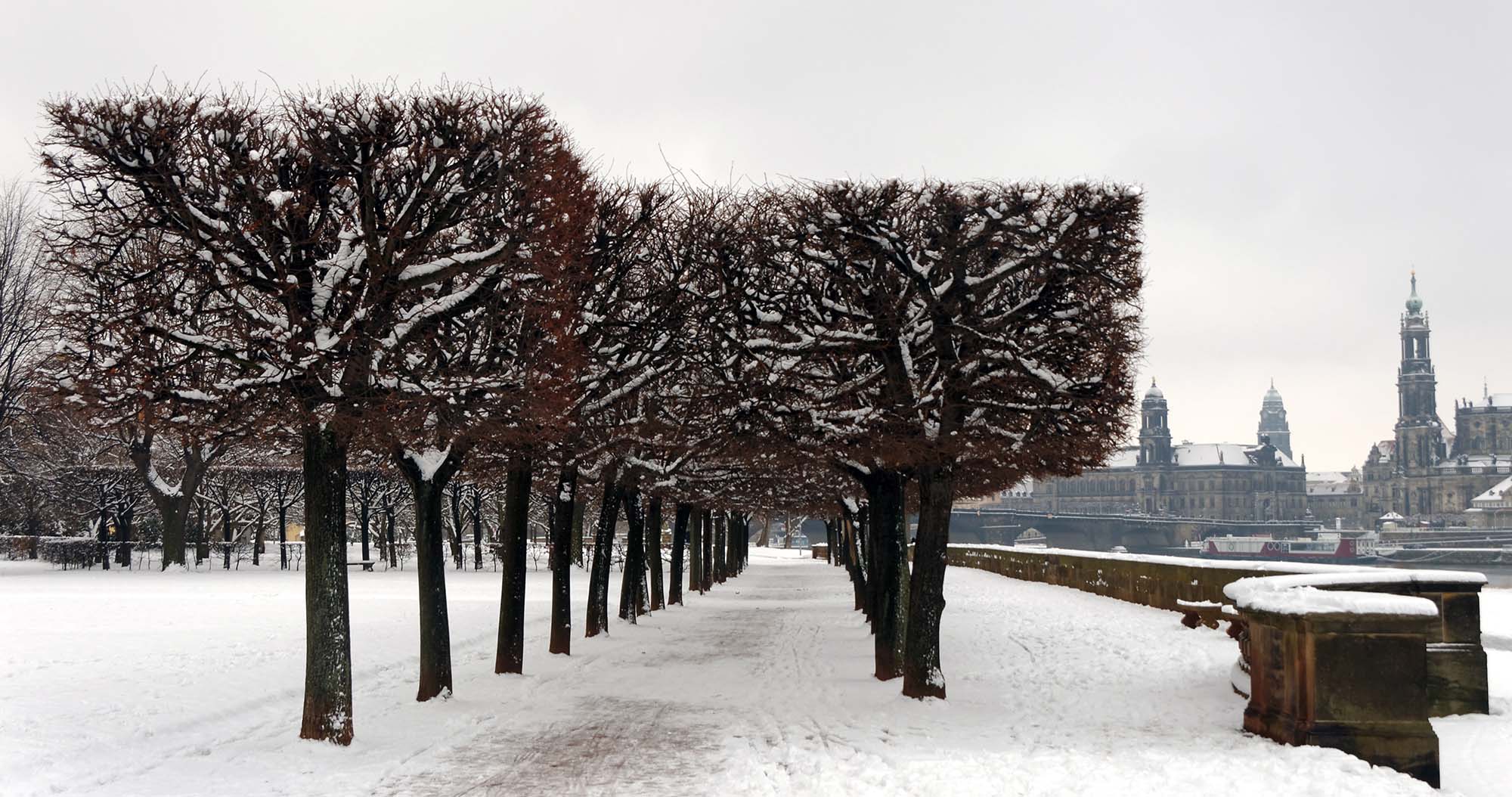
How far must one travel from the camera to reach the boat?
156125 mm

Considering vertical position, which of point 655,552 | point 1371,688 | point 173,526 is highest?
point 1371,688

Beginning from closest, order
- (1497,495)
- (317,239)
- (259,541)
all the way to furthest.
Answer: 1. (317,239)
2. (259,541)
3. (1497,495)

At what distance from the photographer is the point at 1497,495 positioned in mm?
191000

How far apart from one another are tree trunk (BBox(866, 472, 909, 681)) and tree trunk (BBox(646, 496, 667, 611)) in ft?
44.6

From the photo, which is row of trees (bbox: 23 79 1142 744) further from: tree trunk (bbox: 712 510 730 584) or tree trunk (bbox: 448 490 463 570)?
tree trunk (bbox: 448 490 463 570)

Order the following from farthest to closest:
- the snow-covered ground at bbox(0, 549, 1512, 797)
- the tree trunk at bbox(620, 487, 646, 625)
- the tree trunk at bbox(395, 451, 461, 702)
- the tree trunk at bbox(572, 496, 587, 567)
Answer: the tree trunk at bbox(572, 496, 587, 567), the tree trunk at bbox(620, 487, 646, 625), the tree trunk at bbox(395, 451, 461, 702), the snow-covered ground at bbox(0, 549, 1512, 797)

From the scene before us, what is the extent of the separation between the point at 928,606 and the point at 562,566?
7.99 metres

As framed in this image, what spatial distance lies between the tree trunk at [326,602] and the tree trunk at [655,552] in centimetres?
2050

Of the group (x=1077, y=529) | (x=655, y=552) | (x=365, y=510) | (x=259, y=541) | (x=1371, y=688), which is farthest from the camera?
(x=1077, y=529)

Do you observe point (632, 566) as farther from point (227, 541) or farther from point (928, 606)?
point (227, 541)

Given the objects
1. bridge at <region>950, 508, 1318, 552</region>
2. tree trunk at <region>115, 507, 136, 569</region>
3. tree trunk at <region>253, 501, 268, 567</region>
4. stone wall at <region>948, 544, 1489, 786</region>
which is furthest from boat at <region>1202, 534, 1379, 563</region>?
stone wall at <region>948, 544, 1489, 786</region>

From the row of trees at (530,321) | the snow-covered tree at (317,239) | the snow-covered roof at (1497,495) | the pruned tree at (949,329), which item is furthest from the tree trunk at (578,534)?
the snow-covered roof at (1497,495)

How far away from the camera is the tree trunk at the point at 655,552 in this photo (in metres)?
35.0

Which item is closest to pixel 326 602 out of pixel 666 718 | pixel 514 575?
pixel 666 718
